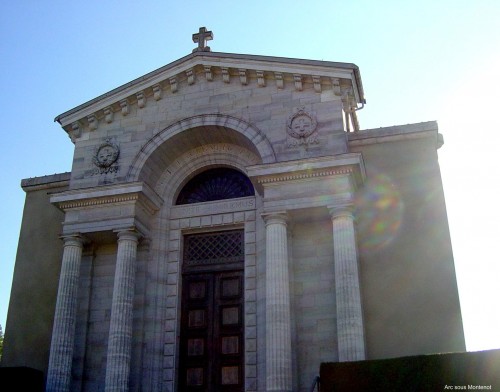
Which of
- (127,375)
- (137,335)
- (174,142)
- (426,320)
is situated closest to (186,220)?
(174,142)

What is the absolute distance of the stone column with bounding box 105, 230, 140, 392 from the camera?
55.5 ft

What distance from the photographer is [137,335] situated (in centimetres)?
1825

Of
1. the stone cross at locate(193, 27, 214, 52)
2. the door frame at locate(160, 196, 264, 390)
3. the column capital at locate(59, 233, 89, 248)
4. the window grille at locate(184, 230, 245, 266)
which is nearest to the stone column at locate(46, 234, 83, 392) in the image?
the column capital at locate(59, 233, 89, 248)

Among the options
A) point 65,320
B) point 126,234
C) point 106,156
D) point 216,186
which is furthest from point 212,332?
point 106,156

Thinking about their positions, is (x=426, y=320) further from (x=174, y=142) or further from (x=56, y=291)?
(x=56, y=291)

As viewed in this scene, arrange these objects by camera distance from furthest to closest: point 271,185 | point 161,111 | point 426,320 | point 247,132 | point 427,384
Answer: point 161,111 < point 247,132 < point 271,185 < point 426,320 < point 427,384

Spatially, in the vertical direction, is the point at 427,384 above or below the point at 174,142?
below

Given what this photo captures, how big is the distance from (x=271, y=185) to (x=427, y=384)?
7.01m

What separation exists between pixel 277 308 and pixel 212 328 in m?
2.93

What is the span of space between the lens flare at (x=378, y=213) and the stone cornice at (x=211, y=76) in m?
2.97

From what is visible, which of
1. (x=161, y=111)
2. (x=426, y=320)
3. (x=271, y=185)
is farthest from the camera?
(x=161, y=111)

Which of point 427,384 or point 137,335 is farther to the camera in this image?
point 137,335

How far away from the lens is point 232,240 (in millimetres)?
19344

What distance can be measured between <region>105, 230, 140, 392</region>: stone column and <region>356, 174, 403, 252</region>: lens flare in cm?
648
